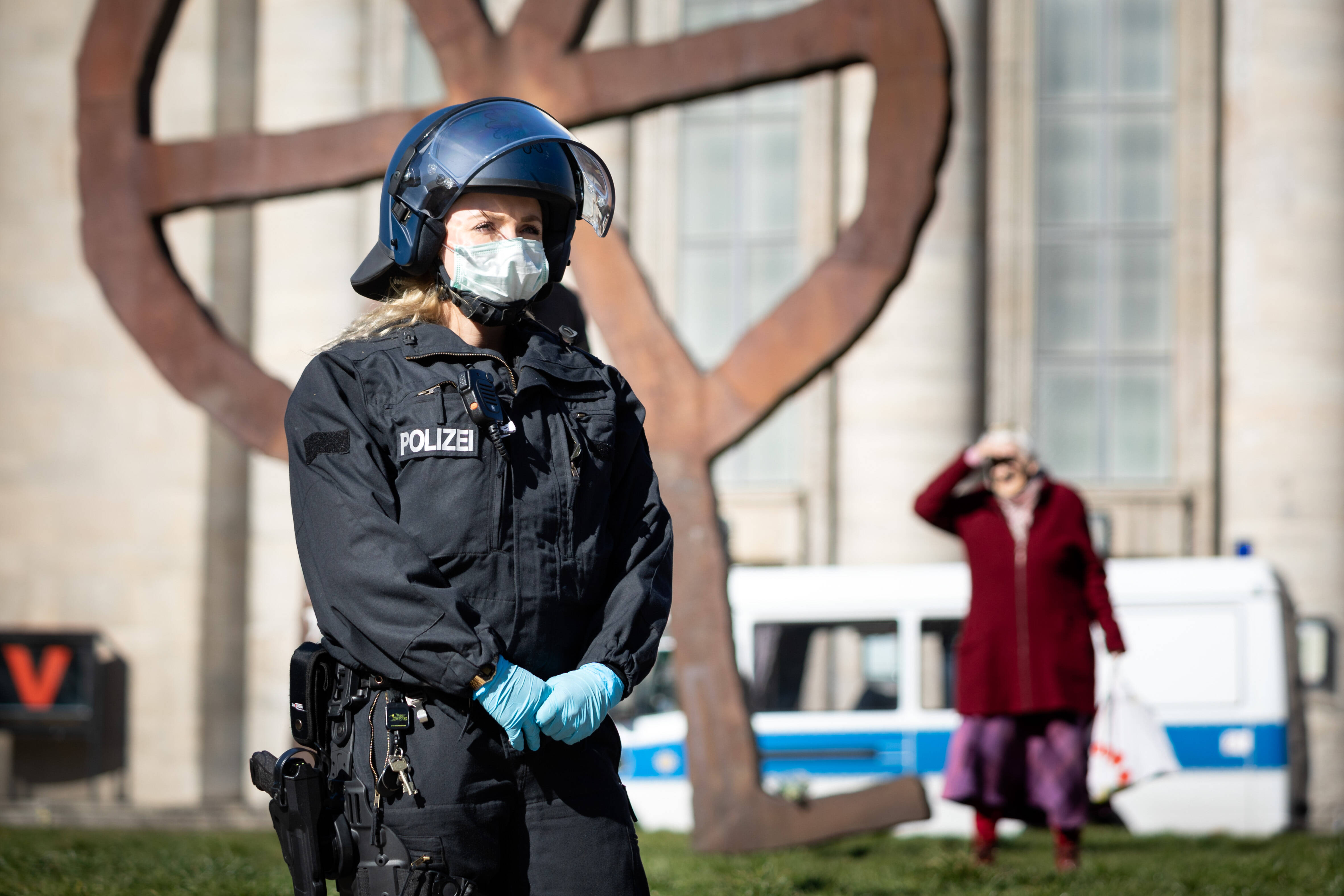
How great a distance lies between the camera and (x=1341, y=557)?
1502 cm

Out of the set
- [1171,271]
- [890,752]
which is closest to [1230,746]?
[890,752]

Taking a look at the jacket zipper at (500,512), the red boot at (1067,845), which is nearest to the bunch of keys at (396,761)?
the jacket zipper at (500,512)

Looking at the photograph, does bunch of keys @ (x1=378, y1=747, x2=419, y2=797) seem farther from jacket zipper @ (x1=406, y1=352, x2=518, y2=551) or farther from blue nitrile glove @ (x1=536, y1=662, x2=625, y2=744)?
jacket zipper @ (x1=406, y1=352, x2=518, y2=551)

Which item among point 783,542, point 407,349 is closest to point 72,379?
point 783,542

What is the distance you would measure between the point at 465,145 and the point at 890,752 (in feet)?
30.8

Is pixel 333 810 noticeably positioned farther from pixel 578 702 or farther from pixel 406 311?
pixel 406 311

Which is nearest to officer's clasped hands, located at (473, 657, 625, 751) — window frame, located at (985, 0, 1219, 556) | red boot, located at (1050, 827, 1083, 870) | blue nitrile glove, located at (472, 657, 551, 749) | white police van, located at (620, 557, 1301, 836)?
blue nitrile glove, located at (472, 657, 551, 749)

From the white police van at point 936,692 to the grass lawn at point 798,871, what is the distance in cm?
430

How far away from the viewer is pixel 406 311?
263cm

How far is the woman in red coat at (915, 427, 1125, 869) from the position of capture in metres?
6.04

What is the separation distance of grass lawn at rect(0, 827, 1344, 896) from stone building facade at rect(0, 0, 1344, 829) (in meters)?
9.36

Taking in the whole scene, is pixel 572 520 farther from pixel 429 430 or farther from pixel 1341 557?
pixel 1341 557

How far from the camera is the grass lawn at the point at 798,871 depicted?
479cm

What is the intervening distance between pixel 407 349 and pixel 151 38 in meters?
4.58
